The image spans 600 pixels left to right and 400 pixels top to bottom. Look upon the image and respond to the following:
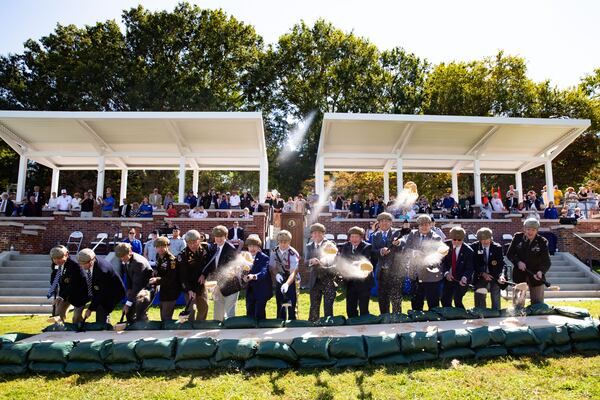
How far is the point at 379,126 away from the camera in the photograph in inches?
688

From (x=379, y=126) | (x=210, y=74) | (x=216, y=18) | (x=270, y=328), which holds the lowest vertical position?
(x=270, y=328)

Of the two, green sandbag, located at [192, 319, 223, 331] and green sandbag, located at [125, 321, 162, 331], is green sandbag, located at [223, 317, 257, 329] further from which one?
green sandbag, located at [125, 321, 162, 331]

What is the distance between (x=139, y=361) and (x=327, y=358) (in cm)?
232

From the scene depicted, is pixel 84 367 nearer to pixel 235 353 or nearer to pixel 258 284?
pixel 235 353

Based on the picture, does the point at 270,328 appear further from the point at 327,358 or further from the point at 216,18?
the point at 216,18

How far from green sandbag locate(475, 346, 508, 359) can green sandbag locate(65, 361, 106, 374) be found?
4.69 metres

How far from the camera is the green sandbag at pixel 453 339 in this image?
5367mm

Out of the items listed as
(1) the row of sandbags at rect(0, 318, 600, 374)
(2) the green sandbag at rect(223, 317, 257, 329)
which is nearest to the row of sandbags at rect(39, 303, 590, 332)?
(2) the green sandbag at rect(223, 317, 257, 329)

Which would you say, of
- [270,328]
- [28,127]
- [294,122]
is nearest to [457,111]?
[294,122]

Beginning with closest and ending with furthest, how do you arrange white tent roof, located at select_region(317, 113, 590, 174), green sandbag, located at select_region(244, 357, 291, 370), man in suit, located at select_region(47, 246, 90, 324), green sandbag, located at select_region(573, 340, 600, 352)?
1. green sandbag, located at select_region(244, 357, 291, 370)
2. green sandbag, located at select_region(573, 340, 600, 352)
3. man in suit, located at select_region(47, 246, 90, 324)
4. white tent roof, located at select_region(317, 113, 590, 174)

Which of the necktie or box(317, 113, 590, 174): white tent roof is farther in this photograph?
box(317, 113, 590, 174): white tent roof

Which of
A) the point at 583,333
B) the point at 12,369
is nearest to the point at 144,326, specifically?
the point at 12,369

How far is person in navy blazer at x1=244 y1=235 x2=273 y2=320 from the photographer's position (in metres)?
6.59

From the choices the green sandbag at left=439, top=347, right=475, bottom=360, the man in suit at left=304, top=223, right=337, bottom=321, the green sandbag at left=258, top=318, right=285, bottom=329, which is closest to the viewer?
the green sandbag at left=439, top=347, right=475, bottom=360
